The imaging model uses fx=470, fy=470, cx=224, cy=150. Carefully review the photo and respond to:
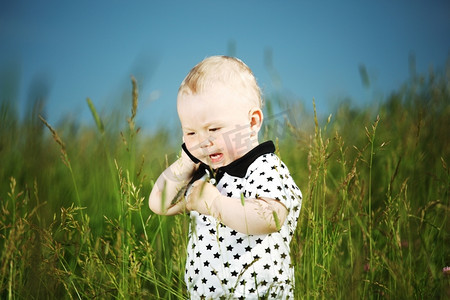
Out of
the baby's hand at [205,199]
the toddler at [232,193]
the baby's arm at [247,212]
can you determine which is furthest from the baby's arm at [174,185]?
the baby's arm at [247,212]

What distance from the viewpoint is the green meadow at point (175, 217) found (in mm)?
1704

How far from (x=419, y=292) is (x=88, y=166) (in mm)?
1940

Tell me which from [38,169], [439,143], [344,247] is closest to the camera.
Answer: [38,169]

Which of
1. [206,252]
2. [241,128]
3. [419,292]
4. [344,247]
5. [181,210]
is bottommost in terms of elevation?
[344,247]

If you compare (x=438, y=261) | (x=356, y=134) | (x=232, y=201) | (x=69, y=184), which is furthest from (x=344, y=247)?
(x=69, y=184)

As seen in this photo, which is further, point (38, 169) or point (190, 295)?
point (38, 169)

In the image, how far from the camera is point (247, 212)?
5.07 ft

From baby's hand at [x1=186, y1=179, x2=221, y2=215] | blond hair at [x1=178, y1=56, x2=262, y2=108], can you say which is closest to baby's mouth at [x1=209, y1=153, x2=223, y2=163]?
baby's hand at [x1=186, y1=179, x2=221, y2=215]

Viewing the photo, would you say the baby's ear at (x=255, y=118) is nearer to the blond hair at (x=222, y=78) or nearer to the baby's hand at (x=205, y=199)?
the blond hair at (x=222, y=78)

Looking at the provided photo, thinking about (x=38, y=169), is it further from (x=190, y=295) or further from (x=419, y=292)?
(x=419, y=292)

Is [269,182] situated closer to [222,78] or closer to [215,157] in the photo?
[215,157]

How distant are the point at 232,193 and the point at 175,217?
38 centimetres

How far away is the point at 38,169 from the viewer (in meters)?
2.62

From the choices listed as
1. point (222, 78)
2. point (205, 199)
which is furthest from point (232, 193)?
point (222, 78)
